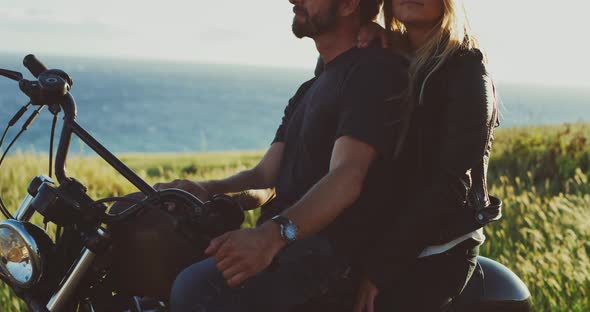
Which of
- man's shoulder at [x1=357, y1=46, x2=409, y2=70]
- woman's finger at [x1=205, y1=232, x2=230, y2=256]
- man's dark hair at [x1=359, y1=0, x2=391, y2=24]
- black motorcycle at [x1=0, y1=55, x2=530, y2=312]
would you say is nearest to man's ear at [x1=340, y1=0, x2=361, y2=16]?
man's dark hair at [x1=359, y1=0, x2=391, y2=24]

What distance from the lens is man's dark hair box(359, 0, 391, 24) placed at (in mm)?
3572

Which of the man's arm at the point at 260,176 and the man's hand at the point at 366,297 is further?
the man's arm at the point at 260,176

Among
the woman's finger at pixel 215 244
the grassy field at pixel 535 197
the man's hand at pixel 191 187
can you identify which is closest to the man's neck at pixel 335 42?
the man's hand at pixel 191 187

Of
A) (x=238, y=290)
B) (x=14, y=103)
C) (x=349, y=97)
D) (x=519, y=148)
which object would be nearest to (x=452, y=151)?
(x=349, y=97)

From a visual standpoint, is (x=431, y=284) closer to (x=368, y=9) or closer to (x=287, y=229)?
(x=287, y=229)

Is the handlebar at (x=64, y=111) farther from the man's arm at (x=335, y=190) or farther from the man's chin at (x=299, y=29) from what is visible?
the man's chin at (x=299, y=29)

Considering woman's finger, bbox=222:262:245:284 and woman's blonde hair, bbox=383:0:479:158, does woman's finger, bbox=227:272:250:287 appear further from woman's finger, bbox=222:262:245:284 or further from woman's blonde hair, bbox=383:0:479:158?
woman's blonde hair, bbox=383:0:479:158

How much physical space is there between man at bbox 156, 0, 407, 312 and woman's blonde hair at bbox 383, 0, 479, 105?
89 mm

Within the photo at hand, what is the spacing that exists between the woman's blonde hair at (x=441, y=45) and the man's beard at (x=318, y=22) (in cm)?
42

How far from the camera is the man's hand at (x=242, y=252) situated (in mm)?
2330

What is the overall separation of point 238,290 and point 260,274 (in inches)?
4.8

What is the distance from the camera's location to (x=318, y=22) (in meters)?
3.38

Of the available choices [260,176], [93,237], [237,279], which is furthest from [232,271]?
[260,176]

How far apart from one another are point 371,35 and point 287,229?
1220 millimetres
